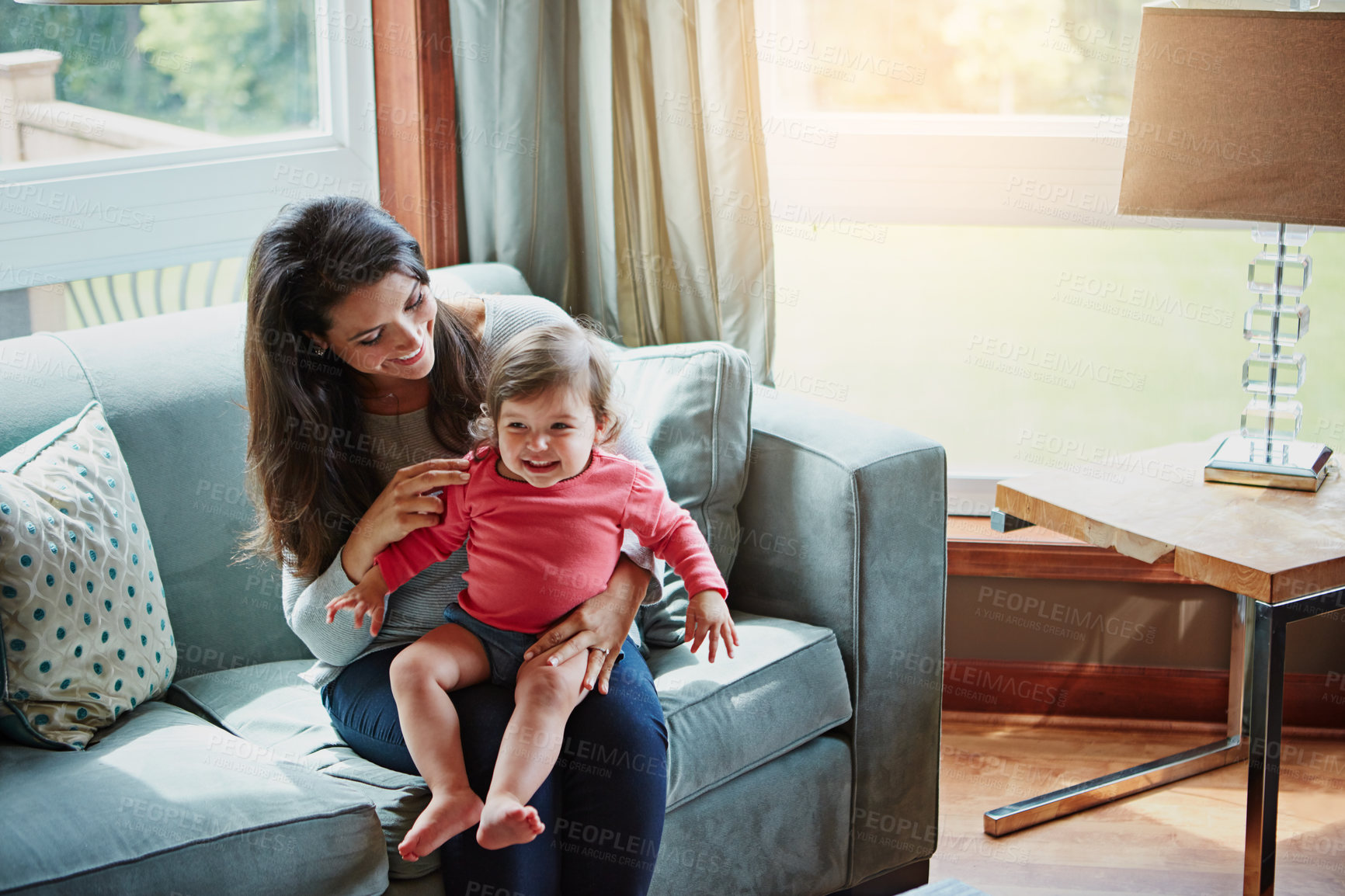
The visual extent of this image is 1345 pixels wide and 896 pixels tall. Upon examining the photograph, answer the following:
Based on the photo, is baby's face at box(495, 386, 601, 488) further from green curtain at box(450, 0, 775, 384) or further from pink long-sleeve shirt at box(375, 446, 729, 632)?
green curtain at box(450, 0, 775, 384)

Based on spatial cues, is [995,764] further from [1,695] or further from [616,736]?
[1,695]

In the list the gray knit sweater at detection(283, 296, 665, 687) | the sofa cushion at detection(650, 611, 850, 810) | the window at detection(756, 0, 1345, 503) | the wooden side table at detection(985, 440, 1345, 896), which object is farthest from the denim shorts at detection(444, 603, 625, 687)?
the window at detection(756, 0, 1345, 503)

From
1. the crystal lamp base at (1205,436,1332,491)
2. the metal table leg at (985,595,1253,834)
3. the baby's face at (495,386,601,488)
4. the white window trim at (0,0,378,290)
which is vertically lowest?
the metal table leg at (985,595,1253,834)

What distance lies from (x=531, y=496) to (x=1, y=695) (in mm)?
642

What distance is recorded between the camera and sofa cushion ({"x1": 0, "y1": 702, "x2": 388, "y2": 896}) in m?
1.19

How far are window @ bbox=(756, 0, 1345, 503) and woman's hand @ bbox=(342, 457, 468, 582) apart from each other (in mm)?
1225

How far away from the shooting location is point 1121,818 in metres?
2.10

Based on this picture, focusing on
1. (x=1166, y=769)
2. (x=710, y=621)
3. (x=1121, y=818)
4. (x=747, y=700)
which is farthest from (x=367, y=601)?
(x=1166, y=769)

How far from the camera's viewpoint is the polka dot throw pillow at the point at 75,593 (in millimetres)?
1390

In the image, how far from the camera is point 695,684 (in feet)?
5.35

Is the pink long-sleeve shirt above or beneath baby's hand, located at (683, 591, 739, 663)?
above

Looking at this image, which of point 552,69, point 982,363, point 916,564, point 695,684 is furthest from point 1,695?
point 982,363

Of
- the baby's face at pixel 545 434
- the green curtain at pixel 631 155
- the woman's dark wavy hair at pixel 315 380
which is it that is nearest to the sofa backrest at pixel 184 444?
the woman's dark wavy hair at pixel 315 380

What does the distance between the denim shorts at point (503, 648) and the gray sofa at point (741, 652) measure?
170 mm
